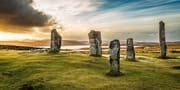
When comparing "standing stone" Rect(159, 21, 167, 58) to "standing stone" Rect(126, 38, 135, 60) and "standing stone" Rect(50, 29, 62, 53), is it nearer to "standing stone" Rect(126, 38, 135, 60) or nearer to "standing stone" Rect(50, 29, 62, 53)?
"standing stone" Rect(126, 38, 135, 60)

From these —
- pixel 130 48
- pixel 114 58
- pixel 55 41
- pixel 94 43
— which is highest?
pixel 55 41

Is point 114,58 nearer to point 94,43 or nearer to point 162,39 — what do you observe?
point 94,43

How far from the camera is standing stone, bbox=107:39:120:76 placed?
3828 centimetres

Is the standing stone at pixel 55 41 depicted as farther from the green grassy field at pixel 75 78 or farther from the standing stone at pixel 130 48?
the green grassy field at pixel 75 78

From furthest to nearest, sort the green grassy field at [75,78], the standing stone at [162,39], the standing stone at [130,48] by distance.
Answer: the standing stone at [162,39] → the standing stone at [130,48] → the green grassy field at [75,78]

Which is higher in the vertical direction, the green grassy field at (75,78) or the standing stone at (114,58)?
the standing stone at (114,58)

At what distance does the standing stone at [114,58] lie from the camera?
38.3m

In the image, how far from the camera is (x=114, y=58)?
38.7 meters

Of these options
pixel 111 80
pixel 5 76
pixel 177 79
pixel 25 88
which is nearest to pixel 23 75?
pixel 5 76

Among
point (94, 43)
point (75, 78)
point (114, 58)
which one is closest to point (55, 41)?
point (94, 43)

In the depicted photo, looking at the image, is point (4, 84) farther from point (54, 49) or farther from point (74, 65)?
point (54, 49)

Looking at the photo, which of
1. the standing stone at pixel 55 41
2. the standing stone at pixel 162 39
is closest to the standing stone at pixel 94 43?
the standing stone at pixel 55 41

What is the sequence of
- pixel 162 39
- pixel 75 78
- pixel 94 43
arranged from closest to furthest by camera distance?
pixel 75 78, pixel 94 43, pixel 162 39

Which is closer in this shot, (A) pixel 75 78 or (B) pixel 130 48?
(A) pixel 75 78
